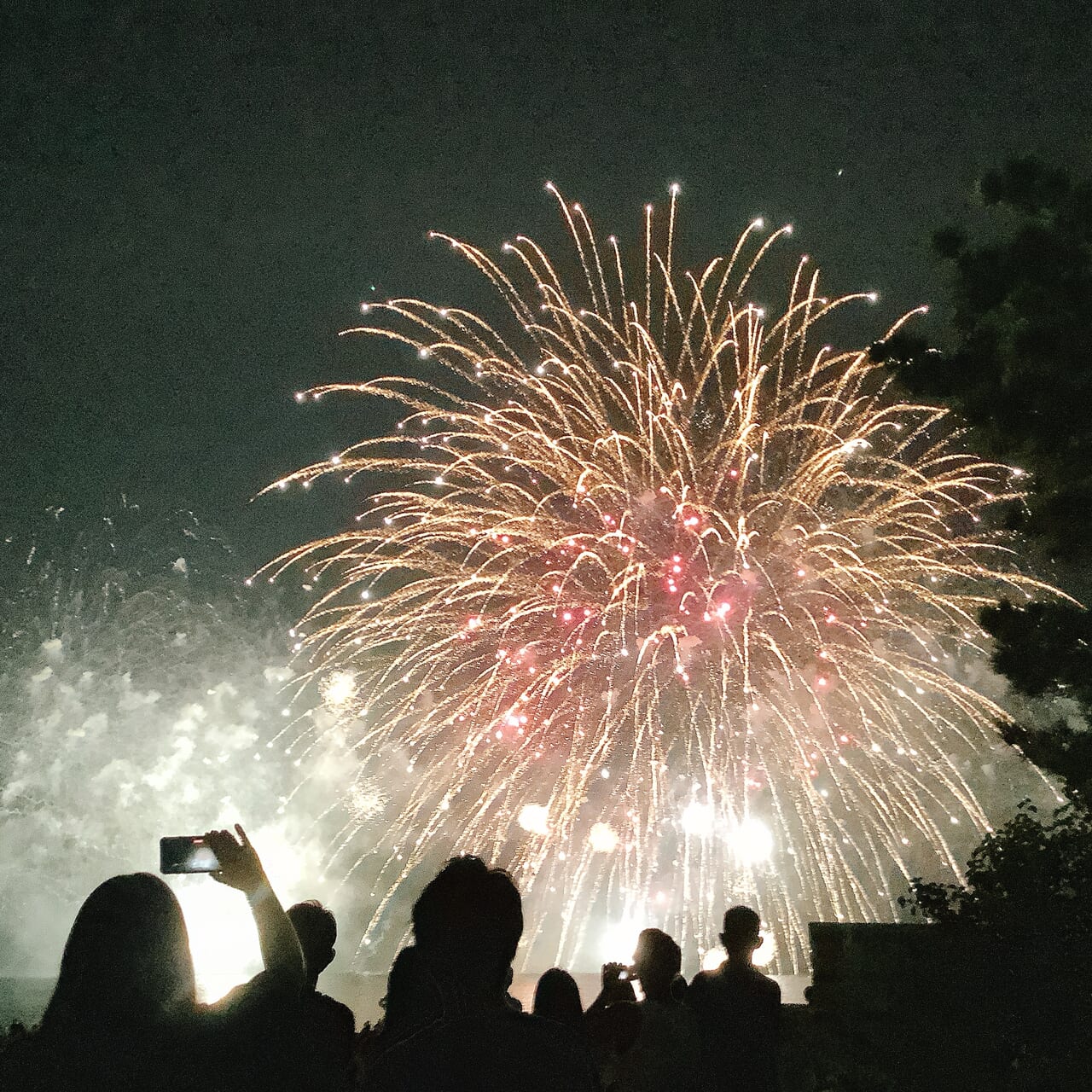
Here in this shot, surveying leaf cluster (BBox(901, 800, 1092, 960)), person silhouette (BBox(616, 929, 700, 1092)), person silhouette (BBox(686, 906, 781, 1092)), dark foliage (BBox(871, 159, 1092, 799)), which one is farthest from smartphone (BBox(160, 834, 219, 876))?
dark foliage (BBox(871, 159, 1092, 799))

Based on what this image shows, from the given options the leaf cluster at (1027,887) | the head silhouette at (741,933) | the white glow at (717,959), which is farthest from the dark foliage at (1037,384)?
the head silhouette at (741,933)

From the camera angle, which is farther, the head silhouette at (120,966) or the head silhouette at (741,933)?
the head silhouette at (741,933)

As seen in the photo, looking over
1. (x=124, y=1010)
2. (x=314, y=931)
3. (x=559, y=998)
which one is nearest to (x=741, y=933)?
(x=559, y=998)

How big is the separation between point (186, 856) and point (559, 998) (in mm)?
1843

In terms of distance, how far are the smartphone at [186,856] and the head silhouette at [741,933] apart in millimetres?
3073

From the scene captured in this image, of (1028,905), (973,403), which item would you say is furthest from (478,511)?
(1028,905)

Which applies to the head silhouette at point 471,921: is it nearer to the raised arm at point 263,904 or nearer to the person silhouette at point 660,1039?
the raised arm at point 263,904

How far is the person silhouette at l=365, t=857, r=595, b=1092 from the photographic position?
2600mm

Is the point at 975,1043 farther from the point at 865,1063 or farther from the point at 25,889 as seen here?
the point at 25,889

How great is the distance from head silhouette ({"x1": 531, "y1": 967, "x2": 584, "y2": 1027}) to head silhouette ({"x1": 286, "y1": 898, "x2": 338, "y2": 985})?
0.99 meters

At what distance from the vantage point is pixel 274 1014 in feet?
11.0

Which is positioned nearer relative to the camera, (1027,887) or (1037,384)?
(1027,887)

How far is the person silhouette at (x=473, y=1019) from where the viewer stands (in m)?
2.60

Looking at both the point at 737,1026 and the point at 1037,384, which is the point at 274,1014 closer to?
the point at 737,1026
